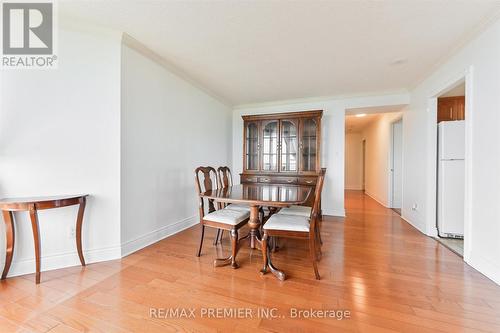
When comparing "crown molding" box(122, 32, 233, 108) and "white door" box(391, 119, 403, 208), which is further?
"white door" box(391, 119, 403, 208)

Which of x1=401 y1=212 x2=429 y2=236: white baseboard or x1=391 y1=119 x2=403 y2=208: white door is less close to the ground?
x1=391 y1=119 x2=403 y2=208: white door

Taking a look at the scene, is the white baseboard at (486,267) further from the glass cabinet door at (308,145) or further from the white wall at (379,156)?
the white wall at (379,156)

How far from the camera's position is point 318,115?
380 cm

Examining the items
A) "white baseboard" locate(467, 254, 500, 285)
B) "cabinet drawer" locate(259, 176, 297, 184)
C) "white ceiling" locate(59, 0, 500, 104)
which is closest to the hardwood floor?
"white baseboard" locate(467, 254, 500, 285)

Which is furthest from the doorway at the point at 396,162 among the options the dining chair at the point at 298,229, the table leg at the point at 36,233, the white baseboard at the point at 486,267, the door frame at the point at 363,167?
the table leg at the point at 36,233

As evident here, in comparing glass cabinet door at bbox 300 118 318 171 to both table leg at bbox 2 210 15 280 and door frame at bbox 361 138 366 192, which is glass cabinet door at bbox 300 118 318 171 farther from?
door frame at bbox 361 138 366 192

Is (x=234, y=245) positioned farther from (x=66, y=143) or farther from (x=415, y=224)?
(x=415, y=224)

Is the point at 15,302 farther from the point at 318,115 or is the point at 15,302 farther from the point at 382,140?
the point at 382,140

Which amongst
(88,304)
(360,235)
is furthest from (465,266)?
(88,304)

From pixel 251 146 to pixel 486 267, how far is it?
3.48 meters

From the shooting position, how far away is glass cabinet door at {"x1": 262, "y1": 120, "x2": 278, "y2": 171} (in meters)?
4.13

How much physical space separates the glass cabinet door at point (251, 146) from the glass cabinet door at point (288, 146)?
1.71 ft

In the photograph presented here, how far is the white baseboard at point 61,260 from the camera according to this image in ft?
6.01

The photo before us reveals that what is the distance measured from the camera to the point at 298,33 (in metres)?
2.06
